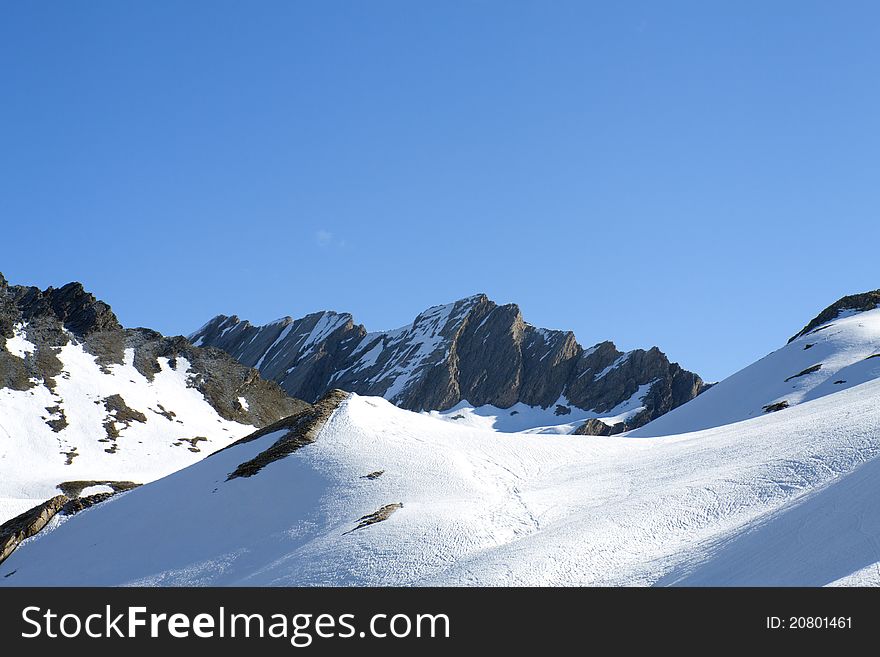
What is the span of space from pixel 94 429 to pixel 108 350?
2488cm

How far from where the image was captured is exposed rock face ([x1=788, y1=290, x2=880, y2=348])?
9631 cm

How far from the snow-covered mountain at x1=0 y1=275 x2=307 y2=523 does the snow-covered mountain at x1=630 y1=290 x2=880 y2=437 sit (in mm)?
55660

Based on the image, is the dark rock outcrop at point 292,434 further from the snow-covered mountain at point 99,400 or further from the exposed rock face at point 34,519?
the snow-covered mountain at point 99,400

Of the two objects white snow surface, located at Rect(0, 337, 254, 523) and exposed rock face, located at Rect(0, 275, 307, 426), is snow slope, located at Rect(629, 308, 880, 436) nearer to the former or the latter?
white snow surface, located at Rect(0, 337, 254, 523)

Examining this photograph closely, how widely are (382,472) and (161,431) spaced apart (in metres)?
68.7

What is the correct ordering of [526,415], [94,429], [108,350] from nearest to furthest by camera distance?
1. [94,429]
2. [108,350]
3. [526,415]

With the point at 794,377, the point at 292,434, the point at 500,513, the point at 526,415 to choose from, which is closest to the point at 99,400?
the point at 292,434

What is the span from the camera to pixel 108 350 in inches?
4094

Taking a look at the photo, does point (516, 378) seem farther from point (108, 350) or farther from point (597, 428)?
point (108, 350)

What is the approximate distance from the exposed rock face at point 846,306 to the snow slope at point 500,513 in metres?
69.2
